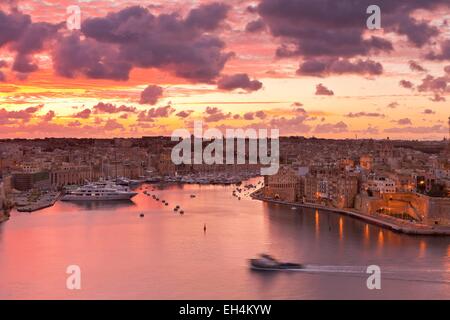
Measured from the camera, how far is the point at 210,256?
11008 mm

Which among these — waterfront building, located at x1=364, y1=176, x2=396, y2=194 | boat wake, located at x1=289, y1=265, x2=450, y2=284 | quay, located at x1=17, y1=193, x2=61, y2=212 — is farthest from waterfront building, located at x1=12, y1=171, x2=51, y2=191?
boat wake, located at x1=289, y1=265, x2=450, y2=284

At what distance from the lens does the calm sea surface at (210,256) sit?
346 inches

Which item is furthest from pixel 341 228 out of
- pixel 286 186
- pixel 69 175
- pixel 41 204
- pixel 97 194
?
pixel 69 175

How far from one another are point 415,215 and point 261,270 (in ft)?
22.3

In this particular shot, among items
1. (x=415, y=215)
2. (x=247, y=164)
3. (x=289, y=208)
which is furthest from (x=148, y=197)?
(x=247, y=164)

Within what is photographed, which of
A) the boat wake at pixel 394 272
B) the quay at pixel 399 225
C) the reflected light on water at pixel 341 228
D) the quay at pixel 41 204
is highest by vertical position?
the quay at pixel 41 204

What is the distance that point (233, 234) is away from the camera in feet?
44.5

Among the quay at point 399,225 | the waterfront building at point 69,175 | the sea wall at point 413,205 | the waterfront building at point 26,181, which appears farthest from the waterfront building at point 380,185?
the waterfront building at point 69,175

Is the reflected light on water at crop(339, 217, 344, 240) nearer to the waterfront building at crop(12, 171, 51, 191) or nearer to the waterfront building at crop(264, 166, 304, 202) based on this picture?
the waterfront building at crop(264, 166, 304, 202)

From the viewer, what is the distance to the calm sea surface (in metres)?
8.78

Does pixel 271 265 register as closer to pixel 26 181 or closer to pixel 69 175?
pixel 26 181

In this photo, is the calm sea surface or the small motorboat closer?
the calm sea surface

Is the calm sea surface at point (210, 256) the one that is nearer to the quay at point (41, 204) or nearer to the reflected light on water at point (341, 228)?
the reflected light on water at point (341, 228)
